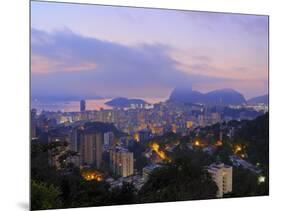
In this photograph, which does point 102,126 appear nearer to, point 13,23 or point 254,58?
point 13,23

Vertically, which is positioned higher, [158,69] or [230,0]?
[230,0]

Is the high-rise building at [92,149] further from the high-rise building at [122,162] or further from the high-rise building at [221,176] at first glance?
the high-rise building at [221,176]

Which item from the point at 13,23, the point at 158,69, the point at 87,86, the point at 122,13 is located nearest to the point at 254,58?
the point at 158,69

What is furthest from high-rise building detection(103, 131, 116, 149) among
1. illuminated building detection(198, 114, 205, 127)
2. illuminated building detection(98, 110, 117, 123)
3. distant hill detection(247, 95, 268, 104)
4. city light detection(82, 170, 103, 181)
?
distant hill detection(247, 95, 268, 104)

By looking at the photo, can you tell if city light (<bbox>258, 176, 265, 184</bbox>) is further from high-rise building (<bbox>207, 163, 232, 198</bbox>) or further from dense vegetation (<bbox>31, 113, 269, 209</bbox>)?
high-rise building (<bbox>207, 163, 232, 198</bbox>)

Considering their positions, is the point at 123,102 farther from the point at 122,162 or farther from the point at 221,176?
the point at 221,176
